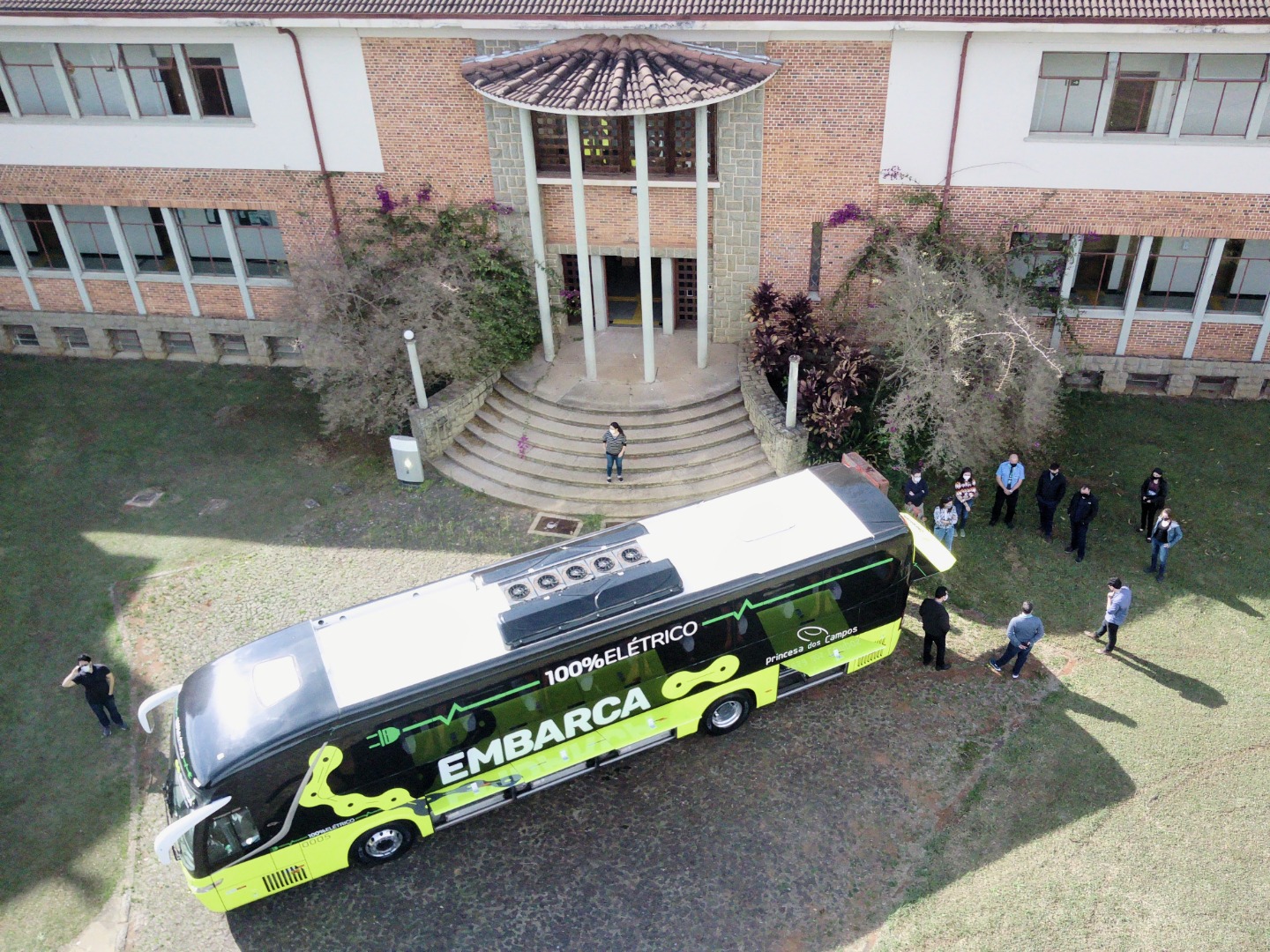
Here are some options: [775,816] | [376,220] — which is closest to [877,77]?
[376,220]

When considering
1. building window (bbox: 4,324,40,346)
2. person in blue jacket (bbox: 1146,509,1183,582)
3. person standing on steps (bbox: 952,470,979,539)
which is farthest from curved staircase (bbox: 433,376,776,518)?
building window (bbox: 4,324,40,346)

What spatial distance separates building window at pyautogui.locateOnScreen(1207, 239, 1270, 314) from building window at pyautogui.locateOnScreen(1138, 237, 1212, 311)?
1.28ft

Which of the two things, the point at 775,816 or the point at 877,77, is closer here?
the point at 775,816

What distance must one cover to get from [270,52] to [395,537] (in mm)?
10277

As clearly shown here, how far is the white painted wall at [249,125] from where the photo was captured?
19203 mm

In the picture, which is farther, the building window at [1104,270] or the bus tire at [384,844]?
the building window at [1104,270]

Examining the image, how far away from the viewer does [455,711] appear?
11.3 m

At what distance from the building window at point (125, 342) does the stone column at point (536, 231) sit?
10.9m

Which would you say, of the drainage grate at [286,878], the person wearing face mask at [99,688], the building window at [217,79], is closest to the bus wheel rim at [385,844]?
the drainage grate at [286,878]

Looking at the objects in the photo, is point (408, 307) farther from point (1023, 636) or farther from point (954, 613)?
point (1023, 636)

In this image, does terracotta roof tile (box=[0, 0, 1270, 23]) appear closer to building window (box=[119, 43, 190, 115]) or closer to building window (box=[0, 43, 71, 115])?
building window (box=[119, 43, 190, 115])

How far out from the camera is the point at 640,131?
17188 millimetres

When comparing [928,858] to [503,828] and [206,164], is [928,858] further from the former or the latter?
[206,164]

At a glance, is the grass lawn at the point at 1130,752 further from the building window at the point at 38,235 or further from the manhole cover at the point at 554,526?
the building window at the point at 38,235
